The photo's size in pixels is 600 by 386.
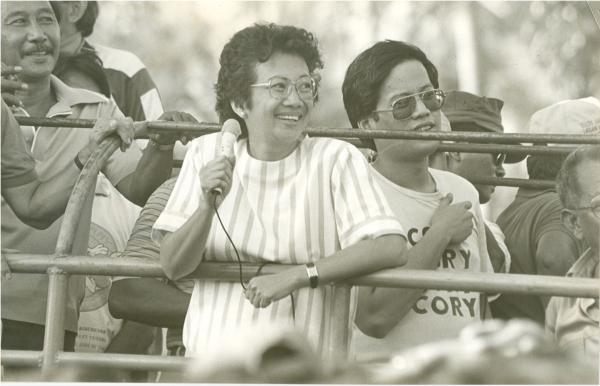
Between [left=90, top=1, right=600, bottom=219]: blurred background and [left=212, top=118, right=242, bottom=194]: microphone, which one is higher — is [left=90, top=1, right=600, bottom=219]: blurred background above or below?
above

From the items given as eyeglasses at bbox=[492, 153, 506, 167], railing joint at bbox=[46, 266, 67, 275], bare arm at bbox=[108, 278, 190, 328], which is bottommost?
railing joint at bbox=[46, 266, 67, 275]

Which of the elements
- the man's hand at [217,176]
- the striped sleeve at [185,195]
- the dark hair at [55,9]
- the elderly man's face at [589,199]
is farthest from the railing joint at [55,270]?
the elderly man's face at [589,199]

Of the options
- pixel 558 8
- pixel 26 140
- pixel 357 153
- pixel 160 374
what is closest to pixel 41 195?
pixel 26 140

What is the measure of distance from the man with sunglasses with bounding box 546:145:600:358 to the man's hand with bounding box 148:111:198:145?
47.3 inches

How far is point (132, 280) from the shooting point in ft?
13.2

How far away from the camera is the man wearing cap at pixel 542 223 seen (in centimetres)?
414

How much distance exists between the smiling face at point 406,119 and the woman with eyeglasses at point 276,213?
324 mm

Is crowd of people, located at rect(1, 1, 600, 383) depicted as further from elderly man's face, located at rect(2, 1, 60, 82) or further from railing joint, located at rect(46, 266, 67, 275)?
railing joint, located at rect(46, 266, 67, 275)

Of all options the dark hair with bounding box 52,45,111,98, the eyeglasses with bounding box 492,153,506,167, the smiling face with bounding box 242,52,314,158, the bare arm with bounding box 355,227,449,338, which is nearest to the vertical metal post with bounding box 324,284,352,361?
the bare arm with bounding box 355,227,449,338

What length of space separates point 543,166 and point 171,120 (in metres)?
1.25

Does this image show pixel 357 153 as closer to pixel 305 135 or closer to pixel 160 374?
pixel 305 135

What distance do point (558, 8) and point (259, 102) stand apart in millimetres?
1206

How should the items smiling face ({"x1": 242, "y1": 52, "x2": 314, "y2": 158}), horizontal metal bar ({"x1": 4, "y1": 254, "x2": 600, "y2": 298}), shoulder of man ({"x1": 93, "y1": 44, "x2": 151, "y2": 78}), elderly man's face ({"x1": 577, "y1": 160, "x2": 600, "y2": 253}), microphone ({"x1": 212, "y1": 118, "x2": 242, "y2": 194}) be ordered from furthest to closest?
shoulder of man ({"x1": 93, "y1": 44, "x2": 151, "y2": 78}), elderly man's face ({"x1": 577, "y1": 160, "x2": 600, "y2": 253}), smiling face ({"x1": 242, "y1": 52, "x2": 314, "y2": 158}), microphone ({"x1": 212, "y1": 118, "x2": 242, "y2": 194}), horizontal metal bar ({"x1": 4, "y1": 254, "x2": 600, "y2": 298})

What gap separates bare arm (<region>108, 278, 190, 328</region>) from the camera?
12.7ft
